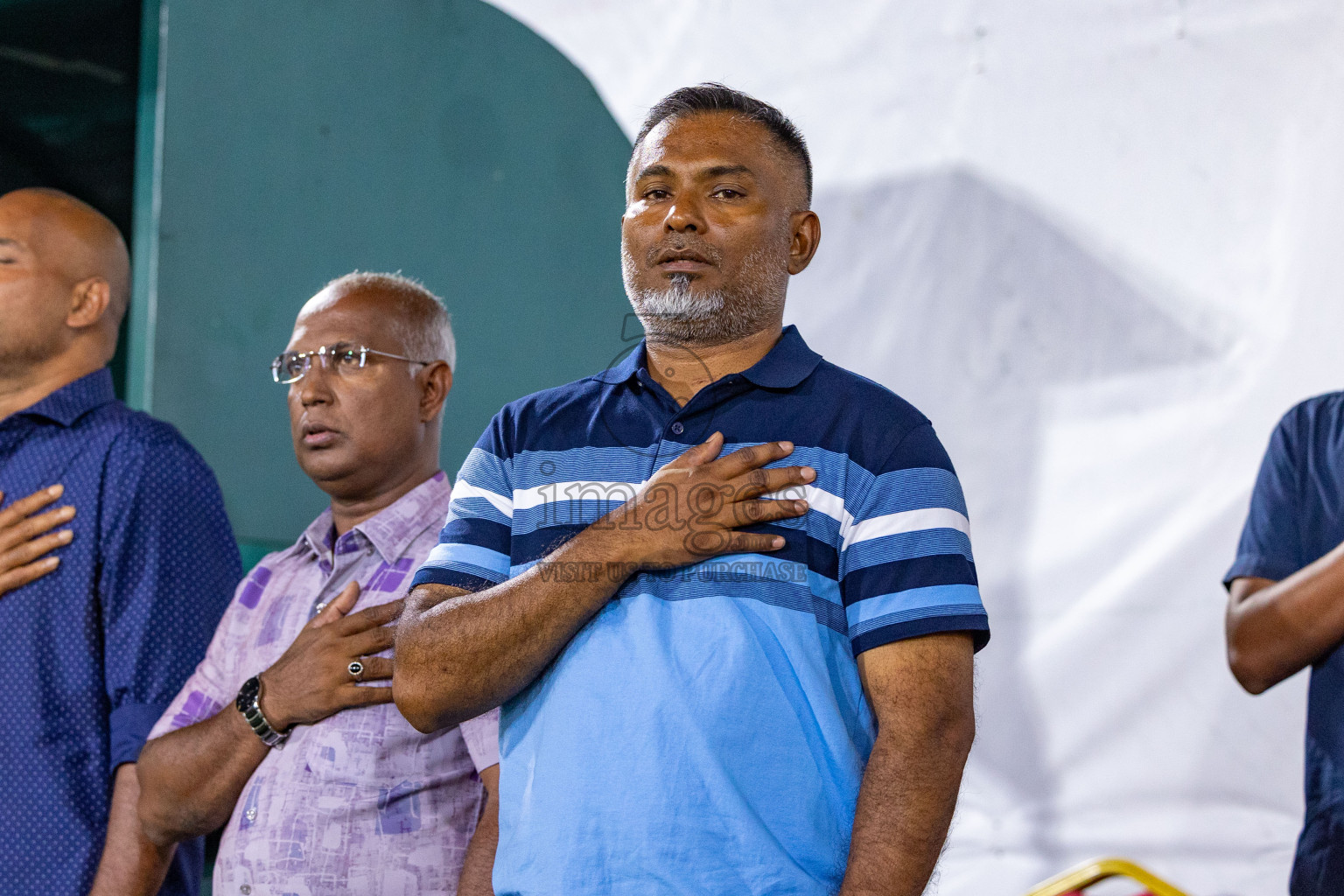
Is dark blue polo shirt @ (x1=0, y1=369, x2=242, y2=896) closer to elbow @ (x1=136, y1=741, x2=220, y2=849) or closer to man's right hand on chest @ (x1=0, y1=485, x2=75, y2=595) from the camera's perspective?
man's right hand on chest @ (x1=0, y1=485, x2=75, y2=595)

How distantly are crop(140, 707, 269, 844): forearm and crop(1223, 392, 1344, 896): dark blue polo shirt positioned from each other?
1.66 meters

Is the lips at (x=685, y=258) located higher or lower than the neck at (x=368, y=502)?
higher

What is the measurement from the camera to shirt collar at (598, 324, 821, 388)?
1.49 metres

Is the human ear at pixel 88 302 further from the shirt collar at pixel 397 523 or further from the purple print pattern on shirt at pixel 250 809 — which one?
the purple print pattern on shirt at pixel 250 809

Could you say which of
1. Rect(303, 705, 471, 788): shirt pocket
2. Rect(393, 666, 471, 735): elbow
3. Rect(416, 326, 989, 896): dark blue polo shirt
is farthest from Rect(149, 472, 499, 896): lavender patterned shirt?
Rect(416, 326, 989, 896): dark blue polo shirt

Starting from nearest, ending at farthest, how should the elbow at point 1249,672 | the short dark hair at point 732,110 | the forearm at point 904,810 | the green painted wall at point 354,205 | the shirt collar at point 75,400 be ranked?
the forearm at point 904,810, the short dark hair at point 732,110, the elbow at point 1249,672, the shirt collar at point 75,400, the green painted wall at point 354,205

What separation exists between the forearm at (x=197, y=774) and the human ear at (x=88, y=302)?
1.03 meters

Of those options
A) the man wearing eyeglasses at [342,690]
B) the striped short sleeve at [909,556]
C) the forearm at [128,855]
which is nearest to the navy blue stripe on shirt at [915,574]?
the striped short sleeve at [909,556]

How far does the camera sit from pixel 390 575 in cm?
208

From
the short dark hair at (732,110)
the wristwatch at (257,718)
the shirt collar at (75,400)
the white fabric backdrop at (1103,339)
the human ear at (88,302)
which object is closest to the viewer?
the short dark hair at (732,110)

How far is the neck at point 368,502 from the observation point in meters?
2.25

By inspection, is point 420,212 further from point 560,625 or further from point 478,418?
point 560,625

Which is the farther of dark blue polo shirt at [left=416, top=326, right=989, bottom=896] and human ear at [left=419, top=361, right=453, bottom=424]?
human ear at [left=419, top=361, right=453, bottom=424]

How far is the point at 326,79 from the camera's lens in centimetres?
355
